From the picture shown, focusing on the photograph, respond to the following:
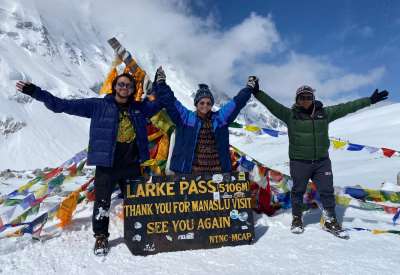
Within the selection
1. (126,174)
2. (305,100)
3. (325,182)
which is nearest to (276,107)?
(305,100)

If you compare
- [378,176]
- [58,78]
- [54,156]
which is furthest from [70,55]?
[378,176]

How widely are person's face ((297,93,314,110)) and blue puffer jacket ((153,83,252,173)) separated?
24.8 inches

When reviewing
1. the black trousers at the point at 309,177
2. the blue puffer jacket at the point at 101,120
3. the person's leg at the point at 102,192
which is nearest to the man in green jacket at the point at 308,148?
the black trousers at the point at 309,177

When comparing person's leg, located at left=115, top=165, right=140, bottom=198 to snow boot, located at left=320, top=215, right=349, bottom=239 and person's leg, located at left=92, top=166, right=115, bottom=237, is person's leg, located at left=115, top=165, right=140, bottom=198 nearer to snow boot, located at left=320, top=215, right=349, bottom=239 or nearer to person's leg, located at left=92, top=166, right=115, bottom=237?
person's leg, located at left=92, top=166, right=115, bottom=237

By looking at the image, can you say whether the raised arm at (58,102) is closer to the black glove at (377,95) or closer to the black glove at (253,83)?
the black glove at (253,83)

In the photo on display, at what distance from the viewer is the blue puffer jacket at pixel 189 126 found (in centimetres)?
512

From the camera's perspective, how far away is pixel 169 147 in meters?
6.25

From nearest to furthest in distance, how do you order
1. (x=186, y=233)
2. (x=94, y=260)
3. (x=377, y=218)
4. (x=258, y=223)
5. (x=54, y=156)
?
(x=94, y=260) < (x=186, y=233) < (x=258, y=223) < (x=377, y=218) < (x=54, y=156)

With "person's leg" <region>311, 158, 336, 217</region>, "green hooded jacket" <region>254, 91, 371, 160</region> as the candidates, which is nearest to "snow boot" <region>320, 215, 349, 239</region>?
"person's leg" <region>311, 158, 336, 217</region>

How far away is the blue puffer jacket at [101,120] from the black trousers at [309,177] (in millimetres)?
1877

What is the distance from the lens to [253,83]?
541 cm

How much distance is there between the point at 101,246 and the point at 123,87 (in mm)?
1730

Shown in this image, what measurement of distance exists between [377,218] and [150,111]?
3465 mm

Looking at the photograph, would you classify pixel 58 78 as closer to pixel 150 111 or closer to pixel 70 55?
pixel 70 55
